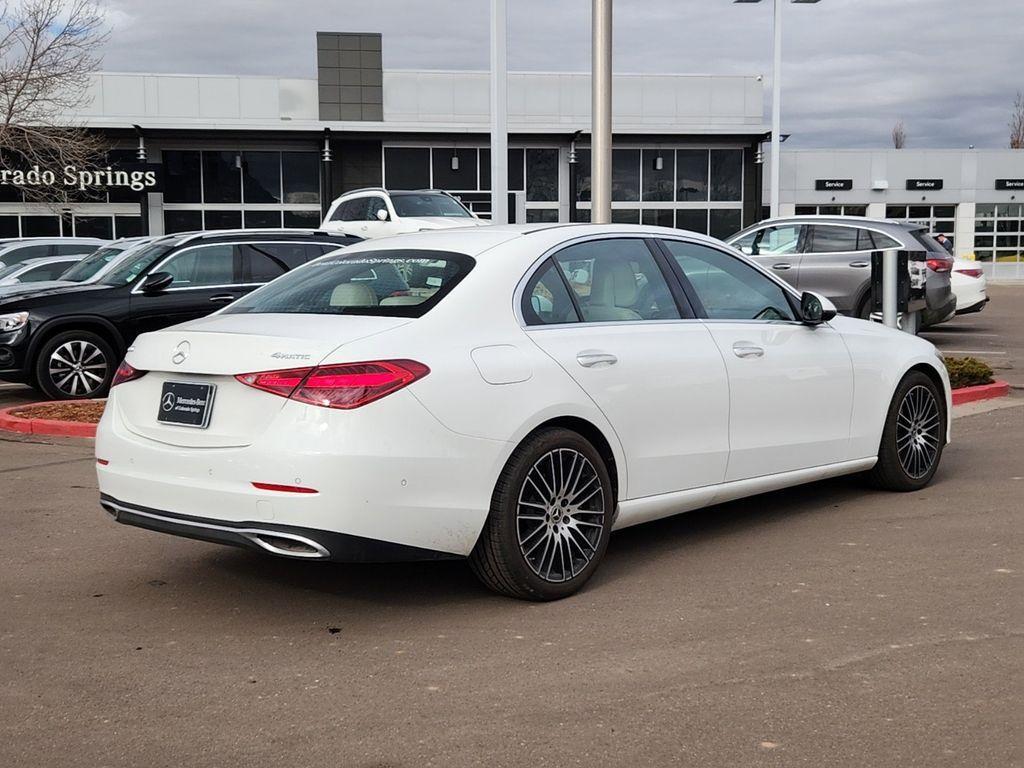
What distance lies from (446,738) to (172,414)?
1.95 metres

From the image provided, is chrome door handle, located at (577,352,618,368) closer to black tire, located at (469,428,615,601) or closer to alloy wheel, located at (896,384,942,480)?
black tire, located at (469,428,615,601)

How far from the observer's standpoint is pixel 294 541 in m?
4.56

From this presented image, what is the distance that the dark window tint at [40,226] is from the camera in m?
39.3

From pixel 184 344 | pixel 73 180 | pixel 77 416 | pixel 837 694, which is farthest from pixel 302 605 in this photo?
pixel 73 180

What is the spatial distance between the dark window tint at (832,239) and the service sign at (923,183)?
35.8m

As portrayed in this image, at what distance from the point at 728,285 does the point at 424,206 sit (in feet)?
49.2

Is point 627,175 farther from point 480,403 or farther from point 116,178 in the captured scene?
point 480,403

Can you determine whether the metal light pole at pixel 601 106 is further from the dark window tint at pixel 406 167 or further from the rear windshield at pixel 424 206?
the dark window tint at pixel 406 167

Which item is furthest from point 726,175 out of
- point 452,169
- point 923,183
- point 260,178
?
point 260,178

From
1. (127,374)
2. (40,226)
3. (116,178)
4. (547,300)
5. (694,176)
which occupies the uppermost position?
(694,176)

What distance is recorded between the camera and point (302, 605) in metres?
5.19

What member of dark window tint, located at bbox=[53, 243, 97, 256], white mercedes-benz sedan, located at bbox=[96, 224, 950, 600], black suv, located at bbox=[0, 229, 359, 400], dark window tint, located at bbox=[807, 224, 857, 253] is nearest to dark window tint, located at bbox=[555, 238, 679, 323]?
white mercedes-benz sedan, located at bbox=[96, 224, 950, 600]

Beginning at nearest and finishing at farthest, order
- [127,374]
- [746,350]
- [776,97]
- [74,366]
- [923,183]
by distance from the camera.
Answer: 1. [127,374]
2. [746,350]
3. [74,366]
4. [776,97]
5. [923,183]

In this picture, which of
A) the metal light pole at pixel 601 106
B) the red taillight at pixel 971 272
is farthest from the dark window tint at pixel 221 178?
the metal light pole at pixel 601 106
